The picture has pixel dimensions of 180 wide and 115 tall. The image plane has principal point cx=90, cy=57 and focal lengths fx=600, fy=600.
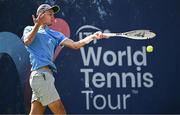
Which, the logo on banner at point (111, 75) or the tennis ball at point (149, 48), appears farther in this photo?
the logo on banner at point (111, 75)

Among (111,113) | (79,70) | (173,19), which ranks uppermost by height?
(173,19)

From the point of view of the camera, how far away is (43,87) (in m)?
6.04

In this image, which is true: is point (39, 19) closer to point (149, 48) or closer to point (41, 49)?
point (41, 49)

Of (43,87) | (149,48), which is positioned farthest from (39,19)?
(149,48)

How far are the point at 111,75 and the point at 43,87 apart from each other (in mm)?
2039

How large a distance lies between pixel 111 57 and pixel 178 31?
0.95 m

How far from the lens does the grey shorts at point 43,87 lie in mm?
6023

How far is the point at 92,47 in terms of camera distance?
314 inches

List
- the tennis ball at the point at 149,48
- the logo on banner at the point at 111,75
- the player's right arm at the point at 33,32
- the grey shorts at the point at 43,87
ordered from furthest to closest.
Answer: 1. the logo on banner at the point at 111,75
2. the tennis ball at the point at 149,48
3. the grey shorts at the point at 43,87
4. the player's right arm at the point at 33,32

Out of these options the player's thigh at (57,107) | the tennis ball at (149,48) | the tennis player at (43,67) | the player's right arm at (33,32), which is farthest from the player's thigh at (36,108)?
the tennis ball at (149,48)

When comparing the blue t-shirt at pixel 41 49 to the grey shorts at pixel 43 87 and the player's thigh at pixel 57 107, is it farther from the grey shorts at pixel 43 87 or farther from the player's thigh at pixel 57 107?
the player's thigh at pixel 57 107

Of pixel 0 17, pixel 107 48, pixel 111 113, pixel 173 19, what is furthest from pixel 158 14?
pixel 0 17

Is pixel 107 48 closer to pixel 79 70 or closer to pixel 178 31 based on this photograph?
pixel 79 70

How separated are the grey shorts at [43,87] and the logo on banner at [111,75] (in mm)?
1915
